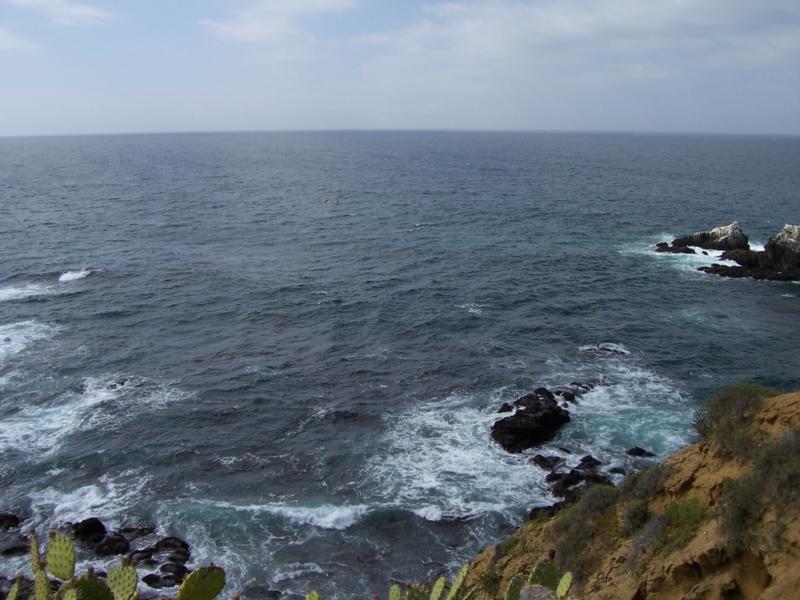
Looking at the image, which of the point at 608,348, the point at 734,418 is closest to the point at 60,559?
the point at 734,418

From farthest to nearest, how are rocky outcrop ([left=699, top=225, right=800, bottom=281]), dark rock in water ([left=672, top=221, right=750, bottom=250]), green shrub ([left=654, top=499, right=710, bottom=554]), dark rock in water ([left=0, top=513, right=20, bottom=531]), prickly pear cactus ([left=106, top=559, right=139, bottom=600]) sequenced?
dark rock in water ([left=672, top=221, right=750, bottom=250]) → rocky outcrop ([left=699, top=225, right=800, bottom=281]) → dark rock in water ([left=0, top=513, right=20, bottom=531]) → green shrub ([left=654, top=499, right=710, bottom=554]) → prickly pear cactus ([left=106, top=559, right=139, bottom=600])

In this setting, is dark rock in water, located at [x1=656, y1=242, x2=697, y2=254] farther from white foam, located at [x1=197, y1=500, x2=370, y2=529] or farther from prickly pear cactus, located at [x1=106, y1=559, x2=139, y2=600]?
prickly pear cactus, located at [x1=106, y1=559, x2=139, y2=600]

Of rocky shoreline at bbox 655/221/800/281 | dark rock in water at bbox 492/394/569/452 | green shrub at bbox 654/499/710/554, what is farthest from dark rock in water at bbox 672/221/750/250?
green shrub at bbox 654/499/710/554

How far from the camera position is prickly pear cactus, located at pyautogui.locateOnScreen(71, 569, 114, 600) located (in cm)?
1112

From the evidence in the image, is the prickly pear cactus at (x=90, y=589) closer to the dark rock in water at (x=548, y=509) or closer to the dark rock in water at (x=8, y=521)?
the dark rock in water at (x=548, y=509)

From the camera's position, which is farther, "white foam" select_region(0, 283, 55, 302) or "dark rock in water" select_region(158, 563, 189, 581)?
"white foam" select_region(0, 283, 55, 302)

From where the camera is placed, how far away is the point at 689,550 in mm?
16812

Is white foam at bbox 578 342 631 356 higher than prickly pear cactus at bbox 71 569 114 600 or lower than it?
lower

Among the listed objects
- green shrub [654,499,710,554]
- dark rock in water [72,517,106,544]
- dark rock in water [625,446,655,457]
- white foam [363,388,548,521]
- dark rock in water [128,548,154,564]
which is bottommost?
dark rock in water [128,548,154,564]

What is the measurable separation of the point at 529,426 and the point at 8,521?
29.0 m

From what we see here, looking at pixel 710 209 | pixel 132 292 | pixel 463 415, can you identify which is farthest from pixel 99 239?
pixel 710 209

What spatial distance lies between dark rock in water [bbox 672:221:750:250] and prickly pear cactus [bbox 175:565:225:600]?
Result: 270ft

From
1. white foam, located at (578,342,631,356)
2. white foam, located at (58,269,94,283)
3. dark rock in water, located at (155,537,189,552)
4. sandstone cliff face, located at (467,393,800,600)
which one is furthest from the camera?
white foam, located at (58,269,94,283)

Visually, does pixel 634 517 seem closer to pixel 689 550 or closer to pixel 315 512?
pixel 689 550
